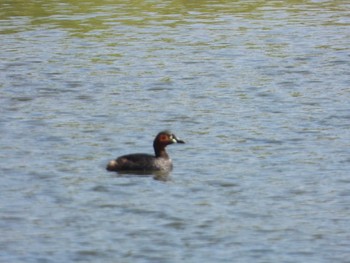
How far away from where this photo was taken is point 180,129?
78.2 ft

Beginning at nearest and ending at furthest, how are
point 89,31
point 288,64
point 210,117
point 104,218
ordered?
point 104,218
point 210,117
point 288,64
point 89,31

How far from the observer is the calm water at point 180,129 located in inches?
665

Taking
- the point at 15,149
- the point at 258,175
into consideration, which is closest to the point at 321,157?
the point at 258,175

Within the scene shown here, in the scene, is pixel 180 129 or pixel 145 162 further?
pixel 180 129

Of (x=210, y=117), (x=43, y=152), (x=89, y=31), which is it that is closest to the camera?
(x=43, y=152)

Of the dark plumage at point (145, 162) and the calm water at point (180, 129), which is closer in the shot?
the calm water at point (180, 129)

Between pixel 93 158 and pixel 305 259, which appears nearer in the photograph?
pixel 305 259

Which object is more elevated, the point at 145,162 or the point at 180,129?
the point at 145,162

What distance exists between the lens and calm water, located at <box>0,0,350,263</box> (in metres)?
16.9

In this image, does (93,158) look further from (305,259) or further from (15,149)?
(305,259)

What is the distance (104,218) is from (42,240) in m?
1.28

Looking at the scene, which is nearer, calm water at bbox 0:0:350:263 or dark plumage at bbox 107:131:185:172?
calm water at bbox 0:0:350:263

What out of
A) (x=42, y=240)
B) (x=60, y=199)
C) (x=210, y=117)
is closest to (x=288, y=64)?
(x=210, y=117)

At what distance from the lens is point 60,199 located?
18766 mm
